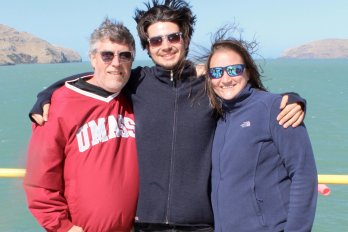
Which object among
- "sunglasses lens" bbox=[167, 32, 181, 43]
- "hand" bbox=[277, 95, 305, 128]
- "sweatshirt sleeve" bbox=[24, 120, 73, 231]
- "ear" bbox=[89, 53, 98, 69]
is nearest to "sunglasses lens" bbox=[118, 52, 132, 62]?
"ear" bbox=[89, 53, 98, 69]

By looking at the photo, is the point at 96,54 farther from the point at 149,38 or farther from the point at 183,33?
the point at 183,33

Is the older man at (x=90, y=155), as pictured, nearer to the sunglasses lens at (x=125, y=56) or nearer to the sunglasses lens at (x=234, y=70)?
the sunglasses lens at (x=125, y=56)

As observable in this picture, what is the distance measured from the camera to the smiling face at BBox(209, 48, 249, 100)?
8.44 feet

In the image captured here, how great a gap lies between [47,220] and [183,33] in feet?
4.66

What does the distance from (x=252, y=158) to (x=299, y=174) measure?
26 cm

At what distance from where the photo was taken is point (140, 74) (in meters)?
2.94

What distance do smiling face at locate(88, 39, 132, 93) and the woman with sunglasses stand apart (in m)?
0.53

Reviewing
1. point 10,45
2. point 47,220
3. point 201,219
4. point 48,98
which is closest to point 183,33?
point 48,98

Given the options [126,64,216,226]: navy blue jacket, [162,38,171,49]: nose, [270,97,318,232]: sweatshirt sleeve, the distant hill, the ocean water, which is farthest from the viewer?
the distant hill

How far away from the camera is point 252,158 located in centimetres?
241

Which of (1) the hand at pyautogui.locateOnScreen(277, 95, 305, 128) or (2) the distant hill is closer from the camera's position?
(1) the hand at pyautogui.locateOnScreen(277, 95, 305, 128)

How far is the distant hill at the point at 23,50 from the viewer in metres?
162

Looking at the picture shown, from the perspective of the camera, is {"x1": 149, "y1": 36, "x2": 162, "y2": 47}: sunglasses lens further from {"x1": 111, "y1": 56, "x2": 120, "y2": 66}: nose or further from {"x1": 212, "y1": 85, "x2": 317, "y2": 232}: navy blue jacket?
{"x1": 212, "y1": 85, "x2": 317, "y2": 232}: navy blue jacket

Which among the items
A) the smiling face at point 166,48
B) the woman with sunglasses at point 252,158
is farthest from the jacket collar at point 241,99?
the smiling face at point 166,48
